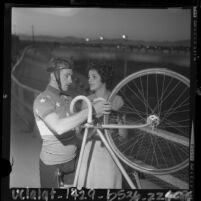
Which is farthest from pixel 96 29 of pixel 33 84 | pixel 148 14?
pixel 33 84

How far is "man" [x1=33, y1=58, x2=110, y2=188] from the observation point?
180 centimetres

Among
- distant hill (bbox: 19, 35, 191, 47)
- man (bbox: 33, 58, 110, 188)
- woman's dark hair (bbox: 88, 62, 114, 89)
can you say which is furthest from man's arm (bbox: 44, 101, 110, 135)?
distant hill (bbox: 19, 35, 191, 47)

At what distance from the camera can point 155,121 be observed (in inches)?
71.3

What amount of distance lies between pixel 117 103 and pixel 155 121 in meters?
0.20

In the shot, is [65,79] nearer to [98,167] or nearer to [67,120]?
[67,120]

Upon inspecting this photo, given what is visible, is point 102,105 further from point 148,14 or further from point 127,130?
point 148,14

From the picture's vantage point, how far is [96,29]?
180cm

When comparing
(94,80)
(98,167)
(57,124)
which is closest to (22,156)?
(57,124)

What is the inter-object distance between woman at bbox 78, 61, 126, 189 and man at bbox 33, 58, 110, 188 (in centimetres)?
5

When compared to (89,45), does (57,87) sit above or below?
below

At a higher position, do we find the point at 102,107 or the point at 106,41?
the point at 106,41

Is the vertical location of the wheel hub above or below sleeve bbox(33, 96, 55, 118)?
below

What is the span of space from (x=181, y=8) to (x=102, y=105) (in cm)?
59

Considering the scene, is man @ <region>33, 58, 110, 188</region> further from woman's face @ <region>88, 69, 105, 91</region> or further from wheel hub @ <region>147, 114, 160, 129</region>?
wheel hub @ <region>147, 114, 160, 129</region>
